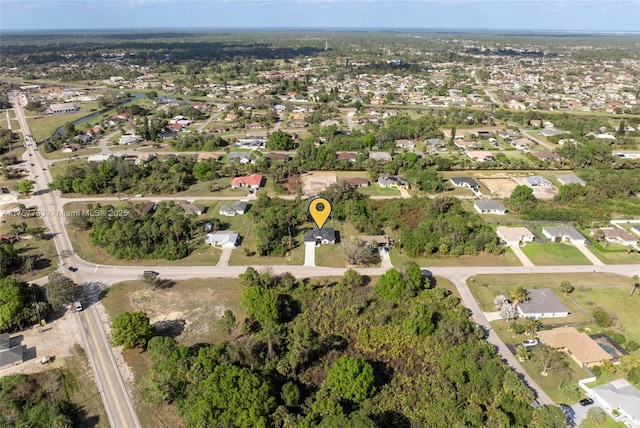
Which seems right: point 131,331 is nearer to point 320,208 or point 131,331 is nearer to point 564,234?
point 320,208

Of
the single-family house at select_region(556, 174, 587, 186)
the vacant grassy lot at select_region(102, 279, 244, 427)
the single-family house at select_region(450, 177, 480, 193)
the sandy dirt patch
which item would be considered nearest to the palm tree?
the vacant grassy lot at select_region(102, 279, 244, 427)

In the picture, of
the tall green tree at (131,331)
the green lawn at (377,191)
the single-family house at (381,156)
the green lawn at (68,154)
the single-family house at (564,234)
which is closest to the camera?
the tall green tree at (131,331)

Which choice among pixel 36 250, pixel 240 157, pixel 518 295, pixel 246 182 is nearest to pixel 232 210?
pixel 246 182

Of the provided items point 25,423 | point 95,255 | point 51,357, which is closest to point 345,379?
point 25,423

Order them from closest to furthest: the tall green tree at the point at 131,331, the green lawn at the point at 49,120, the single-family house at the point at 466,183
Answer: the tall green tree at the point at 131,331 < the single-family house at the point at 466,183 < the green lawn at the point at 49,120

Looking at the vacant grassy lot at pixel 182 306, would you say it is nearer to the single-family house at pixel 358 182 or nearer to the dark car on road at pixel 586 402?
the dark car on road at pixel 586 402

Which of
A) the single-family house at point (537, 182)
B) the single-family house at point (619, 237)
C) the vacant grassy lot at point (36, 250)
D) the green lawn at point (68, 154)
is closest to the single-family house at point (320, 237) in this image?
the vacant grassy lot at point (36, 250)
